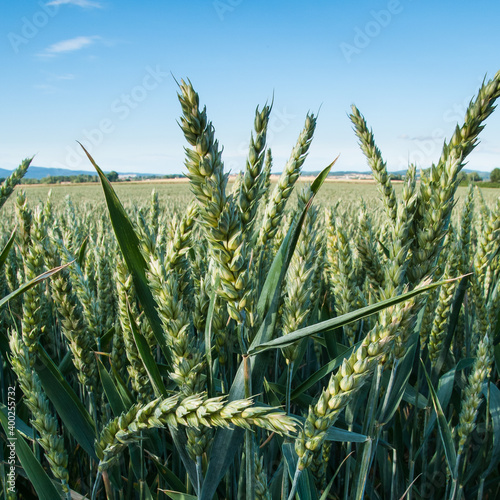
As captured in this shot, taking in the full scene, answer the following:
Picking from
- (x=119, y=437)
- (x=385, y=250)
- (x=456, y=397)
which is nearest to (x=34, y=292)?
(x=119, y=437)

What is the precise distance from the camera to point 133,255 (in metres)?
0.86

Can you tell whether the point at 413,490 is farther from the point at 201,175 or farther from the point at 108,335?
the point at 201,175

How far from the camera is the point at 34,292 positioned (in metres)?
1.19

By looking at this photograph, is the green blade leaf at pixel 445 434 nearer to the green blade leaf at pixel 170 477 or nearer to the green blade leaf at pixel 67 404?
the green blade leaf at pixel 170 477

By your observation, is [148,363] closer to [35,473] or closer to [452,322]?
[35,473]

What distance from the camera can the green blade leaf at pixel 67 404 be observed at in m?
1.12

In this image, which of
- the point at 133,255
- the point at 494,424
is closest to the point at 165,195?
the point at 494,424

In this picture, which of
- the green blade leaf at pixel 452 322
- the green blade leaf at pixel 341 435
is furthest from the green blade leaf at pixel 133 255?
the green blade leaf at pixel 452 322

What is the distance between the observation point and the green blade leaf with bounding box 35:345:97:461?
3.69 feet

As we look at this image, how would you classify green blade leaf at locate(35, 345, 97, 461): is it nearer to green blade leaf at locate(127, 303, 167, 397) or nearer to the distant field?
green blade leaf at locate(127, 303, 167, 397)

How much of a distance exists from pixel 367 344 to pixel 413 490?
1185 millimetres

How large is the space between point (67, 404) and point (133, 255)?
23.3 inches

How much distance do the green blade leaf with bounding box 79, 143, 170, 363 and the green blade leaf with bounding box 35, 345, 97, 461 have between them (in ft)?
1.63

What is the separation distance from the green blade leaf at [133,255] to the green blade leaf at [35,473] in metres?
0.49
